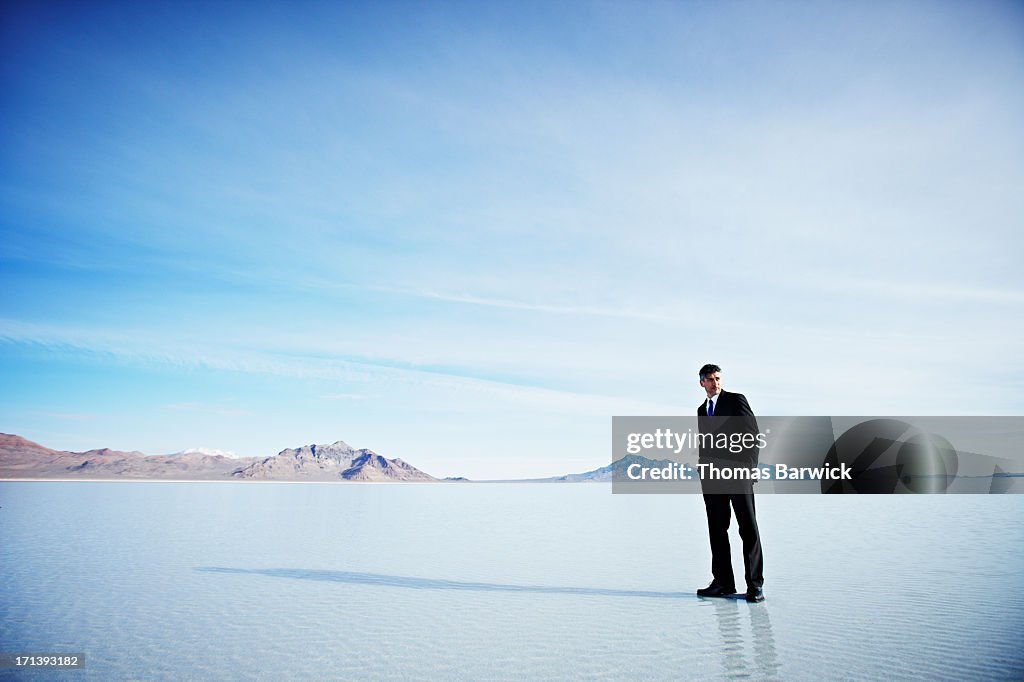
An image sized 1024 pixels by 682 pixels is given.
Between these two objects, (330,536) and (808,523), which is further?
(808,523)

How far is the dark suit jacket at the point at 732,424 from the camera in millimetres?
7982

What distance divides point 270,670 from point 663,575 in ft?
21.5

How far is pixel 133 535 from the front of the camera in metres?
16.3

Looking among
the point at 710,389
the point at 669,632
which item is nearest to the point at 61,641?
the point at 669,632

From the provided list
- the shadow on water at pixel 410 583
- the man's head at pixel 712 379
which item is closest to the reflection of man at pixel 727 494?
the man's head at pixel 712 379

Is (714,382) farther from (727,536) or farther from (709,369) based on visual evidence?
(727,536)

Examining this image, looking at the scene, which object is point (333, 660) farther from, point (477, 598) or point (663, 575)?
point (663, 575)

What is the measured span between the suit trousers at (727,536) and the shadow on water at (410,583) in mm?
556

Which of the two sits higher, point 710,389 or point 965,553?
point 710,389

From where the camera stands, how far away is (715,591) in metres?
8.16

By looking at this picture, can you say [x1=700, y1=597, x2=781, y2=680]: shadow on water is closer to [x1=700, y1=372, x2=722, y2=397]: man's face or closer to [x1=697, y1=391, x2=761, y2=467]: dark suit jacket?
[x1=697, y1=391, x2=761, y2=467]: dark suit jacket

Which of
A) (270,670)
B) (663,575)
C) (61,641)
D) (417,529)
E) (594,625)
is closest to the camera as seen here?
(270,670)

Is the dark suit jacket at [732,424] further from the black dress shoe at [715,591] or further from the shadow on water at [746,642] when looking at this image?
the shadow on water at [746,642]

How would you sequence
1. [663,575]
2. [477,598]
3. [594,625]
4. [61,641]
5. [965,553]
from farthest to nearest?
[965,553], [663,575], [477,598], [594,625], [61,641]
